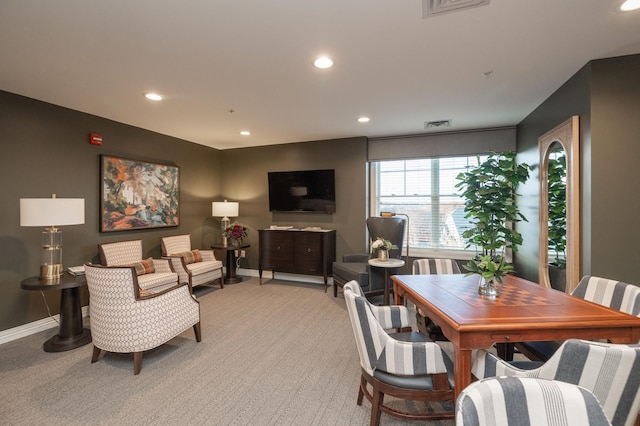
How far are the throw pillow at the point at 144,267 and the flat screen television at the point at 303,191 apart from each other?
222 centimetres

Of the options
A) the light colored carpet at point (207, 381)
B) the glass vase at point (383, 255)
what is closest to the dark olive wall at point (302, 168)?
the glass vase at point (383, 255)

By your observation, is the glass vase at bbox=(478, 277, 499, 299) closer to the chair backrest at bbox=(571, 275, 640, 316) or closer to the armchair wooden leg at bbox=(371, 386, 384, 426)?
the chair backrest at bbox=(571, 275, 640, 316)

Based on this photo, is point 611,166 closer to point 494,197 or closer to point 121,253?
point 494,197

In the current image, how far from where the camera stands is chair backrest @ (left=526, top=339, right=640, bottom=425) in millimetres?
1026

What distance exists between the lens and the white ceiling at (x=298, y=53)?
1.80 metres

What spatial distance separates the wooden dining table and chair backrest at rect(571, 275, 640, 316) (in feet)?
0.79

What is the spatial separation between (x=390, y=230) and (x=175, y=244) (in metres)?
3.41

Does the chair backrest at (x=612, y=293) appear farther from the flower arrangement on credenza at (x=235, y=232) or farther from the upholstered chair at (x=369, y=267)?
the flower arrangement on credenza at (x=235, y=232)

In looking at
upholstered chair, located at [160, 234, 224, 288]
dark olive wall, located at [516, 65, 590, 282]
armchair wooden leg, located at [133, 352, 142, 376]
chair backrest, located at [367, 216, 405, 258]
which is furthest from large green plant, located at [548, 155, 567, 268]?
upholstered chair, located at [160, 234, 224, 288]

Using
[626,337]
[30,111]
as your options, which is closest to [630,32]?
[626,337]

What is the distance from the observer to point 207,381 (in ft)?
7.58

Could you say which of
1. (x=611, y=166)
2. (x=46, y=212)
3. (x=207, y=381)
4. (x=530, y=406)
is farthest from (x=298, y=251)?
(x=530, y=406)

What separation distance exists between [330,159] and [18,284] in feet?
14.2

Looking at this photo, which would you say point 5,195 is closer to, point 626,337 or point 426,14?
point 426,14
